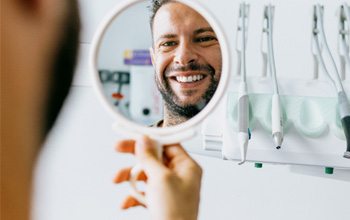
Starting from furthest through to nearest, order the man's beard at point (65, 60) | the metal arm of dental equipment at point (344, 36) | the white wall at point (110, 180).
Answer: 1. the white wall at point (110, 180)
2. the metal arm of dental equipment at point (344, 36)
3. the man's beard at point (65, 60)

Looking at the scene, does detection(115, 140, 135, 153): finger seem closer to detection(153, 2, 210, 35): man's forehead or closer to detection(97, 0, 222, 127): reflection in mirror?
detection(97, 0, 222, 127): reflection in mirror

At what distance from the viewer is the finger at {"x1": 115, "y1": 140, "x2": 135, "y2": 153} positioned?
1.58 feet

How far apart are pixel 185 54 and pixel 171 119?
0.25 feet

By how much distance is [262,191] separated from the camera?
0.81 metres

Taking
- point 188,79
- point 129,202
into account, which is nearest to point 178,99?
point 188,79

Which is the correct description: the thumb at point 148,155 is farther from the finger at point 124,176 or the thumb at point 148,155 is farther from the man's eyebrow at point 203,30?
the man's eyebrow at point 203,30

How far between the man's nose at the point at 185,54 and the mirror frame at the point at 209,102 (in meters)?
0.05

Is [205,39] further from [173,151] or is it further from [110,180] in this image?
[110,180]

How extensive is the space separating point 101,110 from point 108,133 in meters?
0.04

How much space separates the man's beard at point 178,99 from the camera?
0.52 m

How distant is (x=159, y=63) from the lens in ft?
1.85

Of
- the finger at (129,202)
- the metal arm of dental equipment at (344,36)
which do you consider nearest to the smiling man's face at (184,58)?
the finger at (129,202)

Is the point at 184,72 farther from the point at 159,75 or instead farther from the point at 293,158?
the point at 293,158

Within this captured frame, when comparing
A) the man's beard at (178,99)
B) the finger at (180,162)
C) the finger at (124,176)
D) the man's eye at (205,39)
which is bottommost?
the finger at (124,176)
